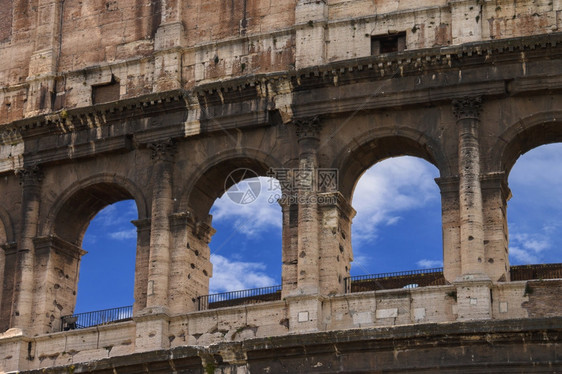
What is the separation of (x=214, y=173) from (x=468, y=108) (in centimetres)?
524

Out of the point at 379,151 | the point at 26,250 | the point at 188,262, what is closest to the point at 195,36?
the point at 379,151

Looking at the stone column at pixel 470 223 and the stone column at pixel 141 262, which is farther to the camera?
the stone column at pixel 141 262

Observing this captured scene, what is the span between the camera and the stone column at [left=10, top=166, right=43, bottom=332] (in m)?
27.1

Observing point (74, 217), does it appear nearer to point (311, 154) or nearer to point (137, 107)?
point (137, 107)

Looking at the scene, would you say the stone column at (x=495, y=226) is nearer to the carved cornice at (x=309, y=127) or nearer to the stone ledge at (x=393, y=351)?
the stone ledge at (x=393, y=351)

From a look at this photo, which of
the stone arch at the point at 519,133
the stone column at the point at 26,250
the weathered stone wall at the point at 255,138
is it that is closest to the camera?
the weathered stone wall at the point at 255,138

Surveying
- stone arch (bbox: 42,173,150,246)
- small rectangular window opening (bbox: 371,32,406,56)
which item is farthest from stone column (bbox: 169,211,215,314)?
small rectangular window opening (bbox: 371,32,406,56)

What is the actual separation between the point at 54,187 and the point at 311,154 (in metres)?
5.75

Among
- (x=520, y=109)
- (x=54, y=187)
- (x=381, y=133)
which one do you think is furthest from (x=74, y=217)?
(x=520, y=109)

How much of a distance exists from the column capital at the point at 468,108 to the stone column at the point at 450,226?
1199mm

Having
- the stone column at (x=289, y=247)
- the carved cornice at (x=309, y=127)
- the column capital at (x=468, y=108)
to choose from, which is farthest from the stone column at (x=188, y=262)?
the column capital at (x=468, y=108)

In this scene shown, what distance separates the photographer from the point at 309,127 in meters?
25.9

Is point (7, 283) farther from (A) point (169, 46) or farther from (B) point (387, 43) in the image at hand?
(B) point (387, 43)

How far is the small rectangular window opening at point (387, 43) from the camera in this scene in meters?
26.2
